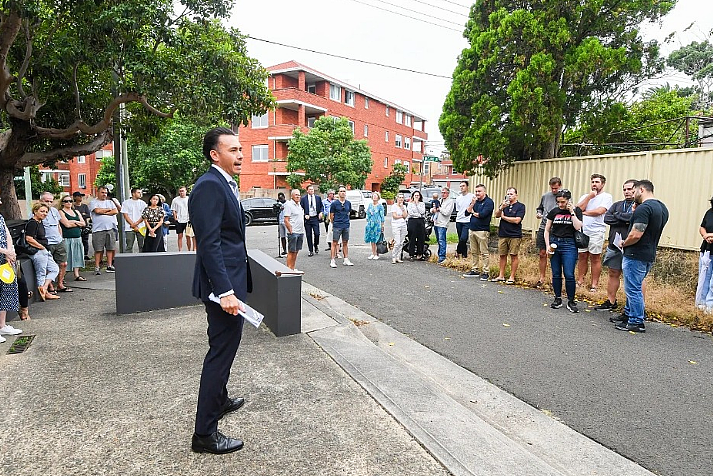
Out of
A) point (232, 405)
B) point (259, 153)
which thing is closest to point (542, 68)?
point (232, 405)

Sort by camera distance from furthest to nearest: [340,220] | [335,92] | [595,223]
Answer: [335,92] < [340,220] < [595,223]

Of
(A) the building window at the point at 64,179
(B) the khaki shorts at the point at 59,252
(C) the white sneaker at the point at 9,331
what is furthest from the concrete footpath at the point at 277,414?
(A) the building window at the point at 64,179

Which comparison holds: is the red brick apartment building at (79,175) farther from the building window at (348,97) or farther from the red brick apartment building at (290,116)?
the building window at (348,97)

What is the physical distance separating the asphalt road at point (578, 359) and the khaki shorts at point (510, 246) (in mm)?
727

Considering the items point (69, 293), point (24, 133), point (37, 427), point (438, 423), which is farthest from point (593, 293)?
point (24, 133)

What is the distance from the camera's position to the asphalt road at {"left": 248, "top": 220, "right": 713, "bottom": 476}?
3602 millimetres

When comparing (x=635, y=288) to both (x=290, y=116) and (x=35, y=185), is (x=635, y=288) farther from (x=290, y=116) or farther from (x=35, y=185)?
(x=35, y=185)

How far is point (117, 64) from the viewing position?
28.2 ft

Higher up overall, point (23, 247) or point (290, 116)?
point (290, 116)

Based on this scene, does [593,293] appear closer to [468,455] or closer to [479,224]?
[479,224]

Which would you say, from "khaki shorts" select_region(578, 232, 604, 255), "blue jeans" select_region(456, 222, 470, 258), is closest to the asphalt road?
"khaki shorts" select_region(578, 232, 604, 255)

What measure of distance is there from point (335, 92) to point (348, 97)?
7.53 ft

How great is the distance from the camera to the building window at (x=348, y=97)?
44.1 metres

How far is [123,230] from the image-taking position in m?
10.2
